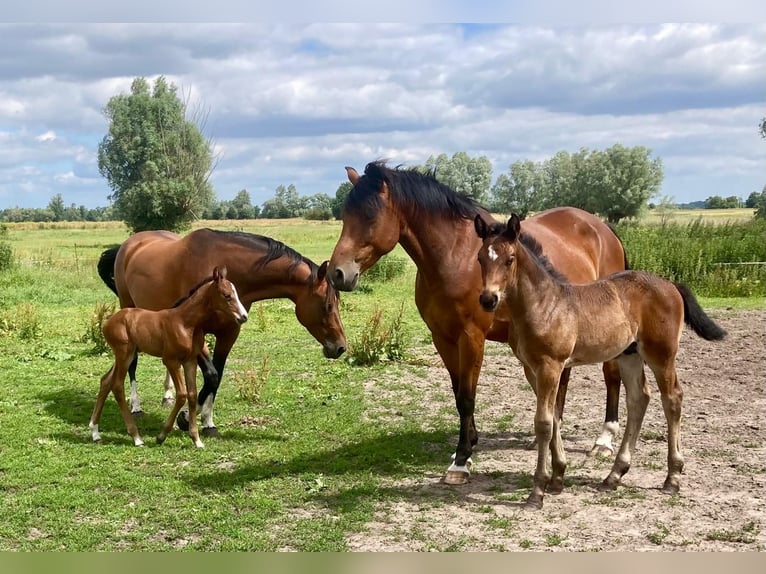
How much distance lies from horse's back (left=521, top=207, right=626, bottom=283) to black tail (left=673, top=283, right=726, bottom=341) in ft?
4.32

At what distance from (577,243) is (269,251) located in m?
3.15

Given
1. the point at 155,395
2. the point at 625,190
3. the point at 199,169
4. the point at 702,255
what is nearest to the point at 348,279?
the point at 155,395

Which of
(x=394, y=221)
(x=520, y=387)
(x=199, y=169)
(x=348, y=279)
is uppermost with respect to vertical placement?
(x=199, y=169)

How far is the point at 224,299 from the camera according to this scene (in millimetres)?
6438

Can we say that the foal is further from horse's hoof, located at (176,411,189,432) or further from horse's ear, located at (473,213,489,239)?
horse's ear, located at (473,213,489,239)

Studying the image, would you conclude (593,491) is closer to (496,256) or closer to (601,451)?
(601,451)

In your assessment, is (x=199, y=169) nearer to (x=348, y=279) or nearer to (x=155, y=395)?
(x=155, y=395)

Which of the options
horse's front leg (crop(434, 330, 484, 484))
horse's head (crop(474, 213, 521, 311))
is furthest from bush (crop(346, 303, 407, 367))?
horse's head (crop(474, 213, 521, 311))

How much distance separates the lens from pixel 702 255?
62.1 ft

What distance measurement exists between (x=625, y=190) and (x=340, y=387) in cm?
4672

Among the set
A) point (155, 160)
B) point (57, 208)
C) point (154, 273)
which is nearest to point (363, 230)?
point (154, 273)

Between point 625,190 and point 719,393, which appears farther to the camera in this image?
point 625,190

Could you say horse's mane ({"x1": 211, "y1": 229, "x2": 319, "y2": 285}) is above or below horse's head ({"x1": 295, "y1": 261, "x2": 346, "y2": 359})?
above

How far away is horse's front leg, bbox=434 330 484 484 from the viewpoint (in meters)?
5.48
